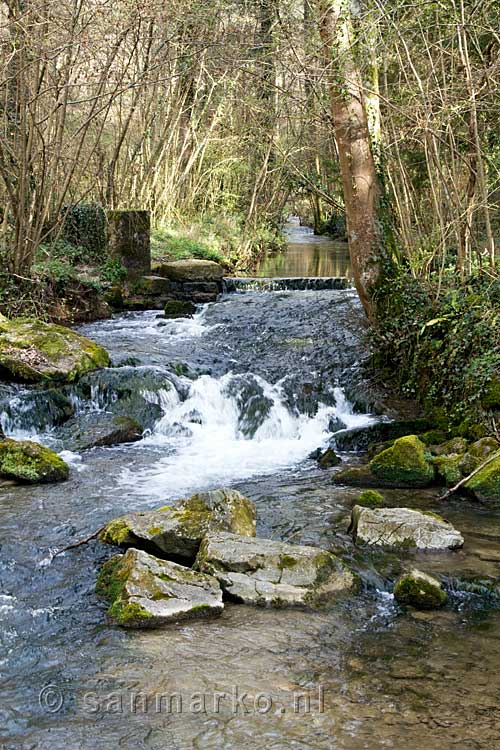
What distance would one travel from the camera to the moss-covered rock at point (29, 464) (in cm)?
754

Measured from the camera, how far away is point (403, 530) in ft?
20.3

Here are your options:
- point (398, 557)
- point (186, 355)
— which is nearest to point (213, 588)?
point (398, 557)

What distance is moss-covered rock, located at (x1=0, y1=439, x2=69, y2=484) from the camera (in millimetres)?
7543

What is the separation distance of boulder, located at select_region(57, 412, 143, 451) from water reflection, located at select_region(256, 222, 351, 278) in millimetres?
10031

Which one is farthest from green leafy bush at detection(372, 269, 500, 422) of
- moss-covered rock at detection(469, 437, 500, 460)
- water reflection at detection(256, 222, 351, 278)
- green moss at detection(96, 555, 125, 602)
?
water reflection at detection(256, 222, 351, 278)

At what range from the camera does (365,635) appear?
4809 mm

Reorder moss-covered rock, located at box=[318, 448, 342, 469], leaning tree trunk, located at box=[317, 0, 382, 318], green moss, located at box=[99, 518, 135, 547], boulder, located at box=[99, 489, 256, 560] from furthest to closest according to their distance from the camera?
leaning tree trunk, located at box=[317, 0, 382, 318]
moss-covered rock, located at box=[318, 448, 342, 469]
green moss, located at box=[99, 518, 135, 547]
boulder, located at box=[99, 489, 256, 560]

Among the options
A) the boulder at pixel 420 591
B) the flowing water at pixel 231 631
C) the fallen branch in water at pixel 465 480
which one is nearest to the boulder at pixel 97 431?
the flowing water at pixel 231 631

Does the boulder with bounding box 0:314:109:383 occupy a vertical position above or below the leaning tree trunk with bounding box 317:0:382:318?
below

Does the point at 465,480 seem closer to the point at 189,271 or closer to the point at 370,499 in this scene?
the point at 370,499

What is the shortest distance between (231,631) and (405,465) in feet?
11.1

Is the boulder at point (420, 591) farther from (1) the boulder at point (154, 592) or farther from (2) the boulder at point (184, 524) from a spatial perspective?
(2) the boulder at point (184, 524)

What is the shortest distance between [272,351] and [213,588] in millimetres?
6847

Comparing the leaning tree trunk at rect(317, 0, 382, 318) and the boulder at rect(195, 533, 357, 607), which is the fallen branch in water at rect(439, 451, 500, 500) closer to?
the boulder at rect(195, 533, 357, 607)
